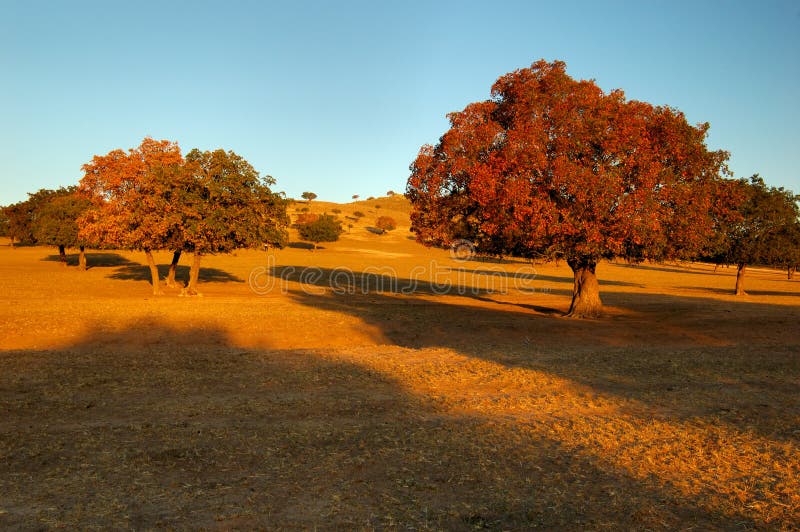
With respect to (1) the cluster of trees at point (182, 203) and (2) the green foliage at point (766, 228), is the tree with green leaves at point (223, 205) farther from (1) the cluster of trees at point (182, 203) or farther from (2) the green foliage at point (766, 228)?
(2) the green foliage at point (766, 228)

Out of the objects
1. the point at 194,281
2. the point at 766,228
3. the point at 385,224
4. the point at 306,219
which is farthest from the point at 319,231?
the point at 766,228

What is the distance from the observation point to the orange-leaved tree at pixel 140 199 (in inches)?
1212

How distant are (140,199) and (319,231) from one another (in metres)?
75.5

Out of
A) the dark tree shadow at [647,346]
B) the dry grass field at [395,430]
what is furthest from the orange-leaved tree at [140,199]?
the dry grass field at [395,430]

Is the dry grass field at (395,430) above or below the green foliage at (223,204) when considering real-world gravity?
below

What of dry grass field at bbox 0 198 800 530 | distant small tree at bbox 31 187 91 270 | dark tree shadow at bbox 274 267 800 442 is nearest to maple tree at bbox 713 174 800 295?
dark tree shadow at bbox 274 267 800 442

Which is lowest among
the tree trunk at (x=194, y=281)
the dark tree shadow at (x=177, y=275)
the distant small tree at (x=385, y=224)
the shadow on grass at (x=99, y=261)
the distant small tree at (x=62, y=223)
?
the shadow on grass at (x=99, y=261)

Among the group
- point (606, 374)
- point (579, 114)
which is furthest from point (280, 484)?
point (579, 114)

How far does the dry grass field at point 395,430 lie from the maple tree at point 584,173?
4.47 meters

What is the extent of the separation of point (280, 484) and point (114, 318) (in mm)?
17714

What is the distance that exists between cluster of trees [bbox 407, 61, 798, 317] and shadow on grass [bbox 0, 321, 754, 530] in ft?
42.0

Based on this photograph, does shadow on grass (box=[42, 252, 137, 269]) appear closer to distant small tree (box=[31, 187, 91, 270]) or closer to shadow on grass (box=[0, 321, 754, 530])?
distant small tree (box=[31, 187, 91, 270])

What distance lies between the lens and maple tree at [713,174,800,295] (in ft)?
136

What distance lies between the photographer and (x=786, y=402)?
10352mm
